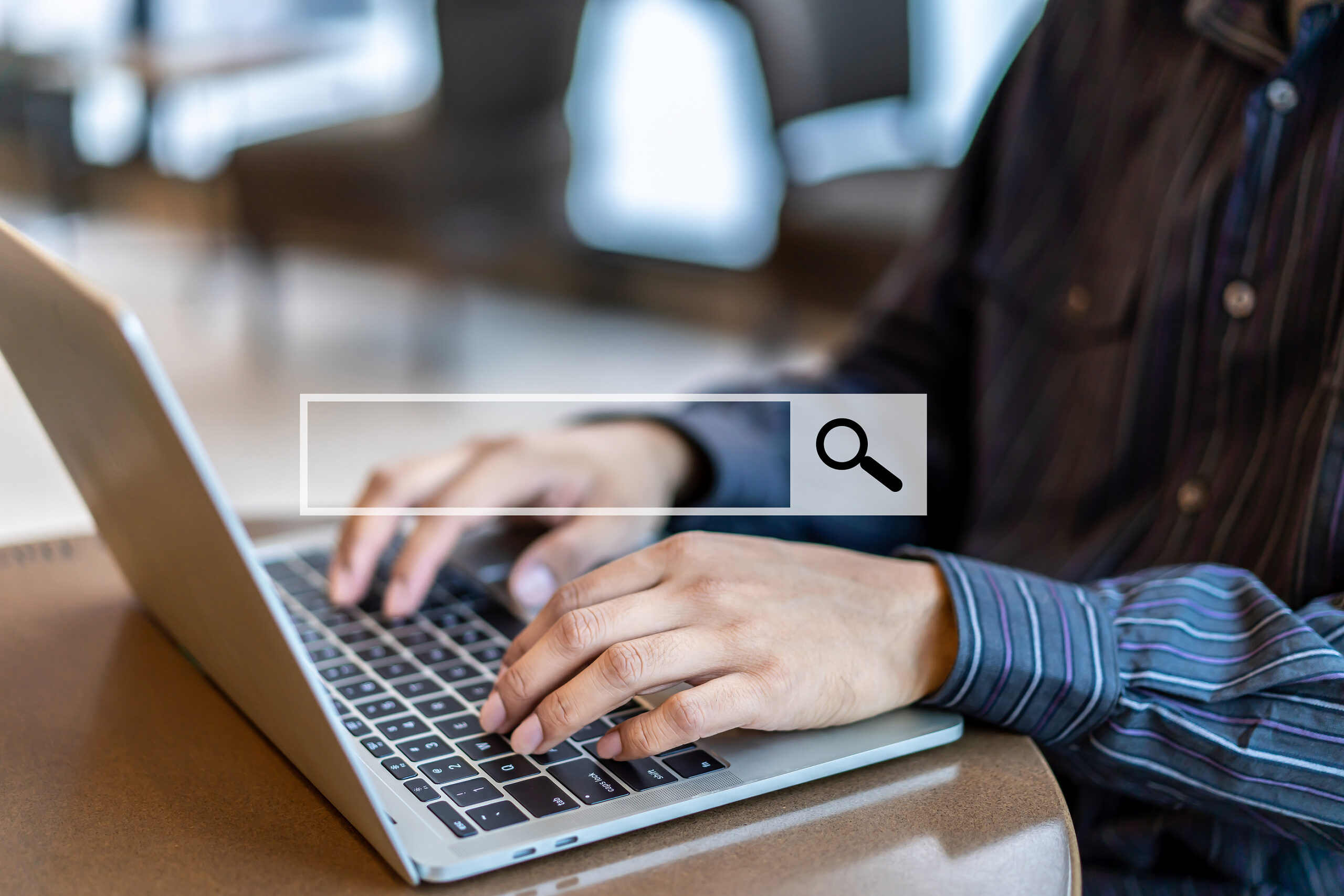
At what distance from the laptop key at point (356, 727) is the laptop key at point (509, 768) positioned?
7cm

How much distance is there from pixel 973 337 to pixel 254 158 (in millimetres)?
3531

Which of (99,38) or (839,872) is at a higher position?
(99,38)

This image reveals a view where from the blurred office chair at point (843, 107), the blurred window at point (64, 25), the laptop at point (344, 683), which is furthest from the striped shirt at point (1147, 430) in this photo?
the blurred window at point (64, 25)

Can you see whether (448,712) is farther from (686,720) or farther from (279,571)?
(279,571)

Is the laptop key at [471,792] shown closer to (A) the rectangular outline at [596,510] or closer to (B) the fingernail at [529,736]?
(B) the fingernail at [529,736]

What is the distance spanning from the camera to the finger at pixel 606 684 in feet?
1.75

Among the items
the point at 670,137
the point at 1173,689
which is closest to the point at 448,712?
the point at 1173,689

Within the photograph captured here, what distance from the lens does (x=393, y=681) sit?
623 millimetres

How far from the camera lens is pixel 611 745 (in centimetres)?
54

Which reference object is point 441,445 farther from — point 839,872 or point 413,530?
point 839,872

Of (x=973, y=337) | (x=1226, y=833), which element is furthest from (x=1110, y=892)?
(x=973, y=337)

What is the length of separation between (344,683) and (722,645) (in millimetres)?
200

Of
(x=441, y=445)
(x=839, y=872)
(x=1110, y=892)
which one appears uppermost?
(x=839, y=872)

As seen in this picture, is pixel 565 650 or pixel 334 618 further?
pixel 334 618
